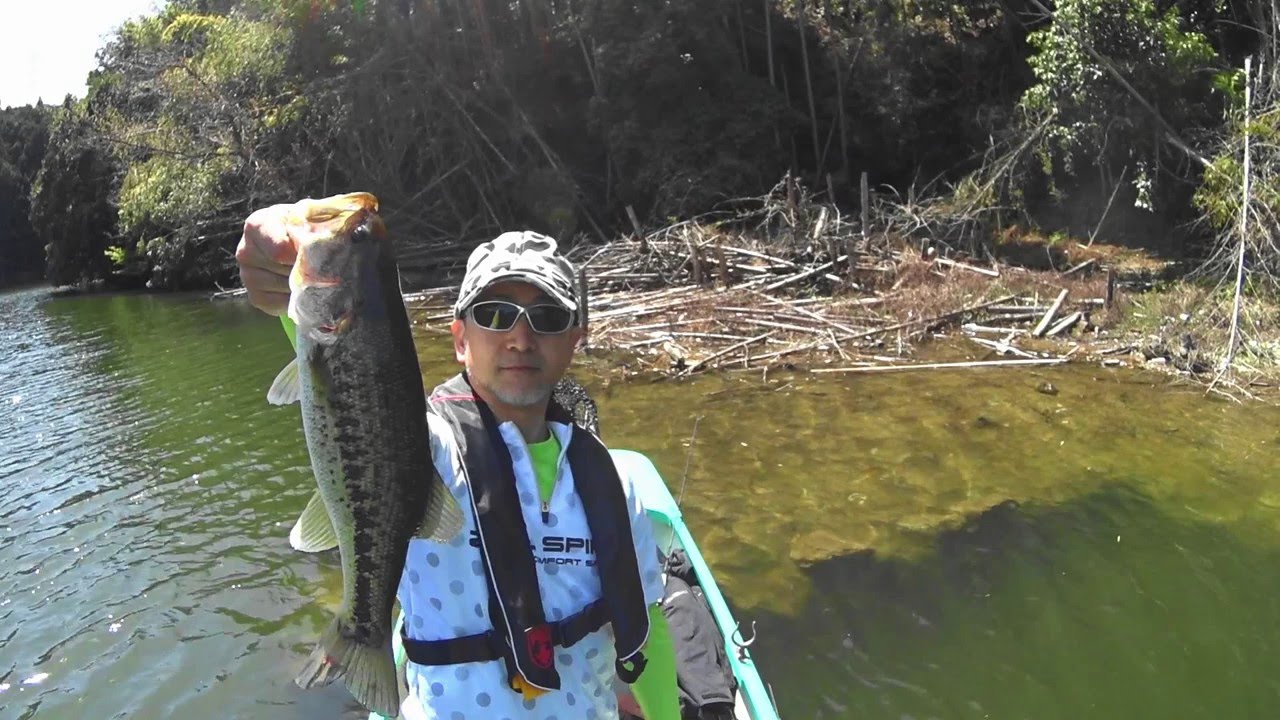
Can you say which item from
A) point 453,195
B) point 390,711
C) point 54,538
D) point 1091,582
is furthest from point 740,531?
point 453,195

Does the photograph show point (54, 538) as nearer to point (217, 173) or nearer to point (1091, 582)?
point (1091, 582)

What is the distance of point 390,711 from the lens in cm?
219

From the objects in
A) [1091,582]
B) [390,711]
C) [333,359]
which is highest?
[333,359]

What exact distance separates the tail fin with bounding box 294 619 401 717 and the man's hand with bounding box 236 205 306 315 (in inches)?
35.7

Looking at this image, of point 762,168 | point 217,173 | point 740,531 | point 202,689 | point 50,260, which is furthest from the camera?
point 50,260

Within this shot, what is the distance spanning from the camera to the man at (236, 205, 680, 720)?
87.6 inches

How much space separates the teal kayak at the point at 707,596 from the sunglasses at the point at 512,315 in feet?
4.55

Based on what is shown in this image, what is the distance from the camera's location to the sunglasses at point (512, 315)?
235 cm

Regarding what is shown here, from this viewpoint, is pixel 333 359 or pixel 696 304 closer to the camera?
pixel 333 359

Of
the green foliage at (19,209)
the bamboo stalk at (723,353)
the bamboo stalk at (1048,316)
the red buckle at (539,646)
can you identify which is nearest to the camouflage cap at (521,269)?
the red buckle at (539,646)

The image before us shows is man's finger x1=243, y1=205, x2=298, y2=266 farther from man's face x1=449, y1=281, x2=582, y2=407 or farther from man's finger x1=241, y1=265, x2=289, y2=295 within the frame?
man's face x1=449, y1=281, x2=582, y2=407

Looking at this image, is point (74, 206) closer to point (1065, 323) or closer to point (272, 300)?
point (1065, 323)

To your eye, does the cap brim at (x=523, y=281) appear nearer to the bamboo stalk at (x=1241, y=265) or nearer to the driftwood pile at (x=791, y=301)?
the driftwood pile at (x=791, y=301)

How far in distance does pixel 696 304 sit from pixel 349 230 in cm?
1342
